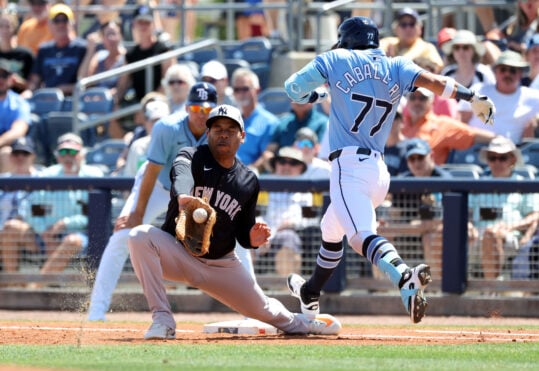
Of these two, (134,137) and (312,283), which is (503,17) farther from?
(312,283)

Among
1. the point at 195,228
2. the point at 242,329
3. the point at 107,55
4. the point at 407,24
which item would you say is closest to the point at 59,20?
the point at 107,55

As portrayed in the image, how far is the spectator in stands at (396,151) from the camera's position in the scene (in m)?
12.0

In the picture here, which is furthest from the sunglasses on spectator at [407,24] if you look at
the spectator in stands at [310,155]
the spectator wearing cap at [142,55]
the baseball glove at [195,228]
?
the baseball glove at [195,228]

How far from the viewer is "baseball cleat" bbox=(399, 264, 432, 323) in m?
7.45

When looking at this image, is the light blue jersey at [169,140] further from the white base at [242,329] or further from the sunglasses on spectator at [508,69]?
the sunglasses on spectator at [508,69]

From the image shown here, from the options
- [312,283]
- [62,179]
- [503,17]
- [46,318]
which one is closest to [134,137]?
[62,179]

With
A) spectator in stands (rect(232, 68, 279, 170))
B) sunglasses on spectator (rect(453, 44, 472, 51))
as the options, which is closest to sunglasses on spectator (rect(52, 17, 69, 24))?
spectator in stands (rect(232, 68, 279, 170))

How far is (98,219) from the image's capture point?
1200 cm

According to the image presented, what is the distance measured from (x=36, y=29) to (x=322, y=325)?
33.0 feet

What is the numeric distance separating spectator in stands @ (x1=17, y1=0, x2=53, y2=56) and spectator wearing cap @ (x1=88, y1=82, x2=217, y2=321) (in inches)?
304

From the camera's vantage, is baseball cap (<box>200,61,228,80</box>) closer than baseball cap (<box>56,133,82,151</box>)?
Yes

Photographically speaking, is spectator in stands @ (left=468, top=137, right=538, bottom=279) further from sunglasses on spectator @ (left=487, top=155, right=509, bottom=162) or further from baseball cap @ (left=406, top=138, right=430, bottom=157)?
baseball cap @ (left=406, top=138, right=430, bottom=157)

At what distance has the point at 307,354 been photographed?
7047 millimetres

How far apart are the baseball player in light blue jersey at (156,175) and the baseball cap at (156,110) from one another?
8.45 ft
